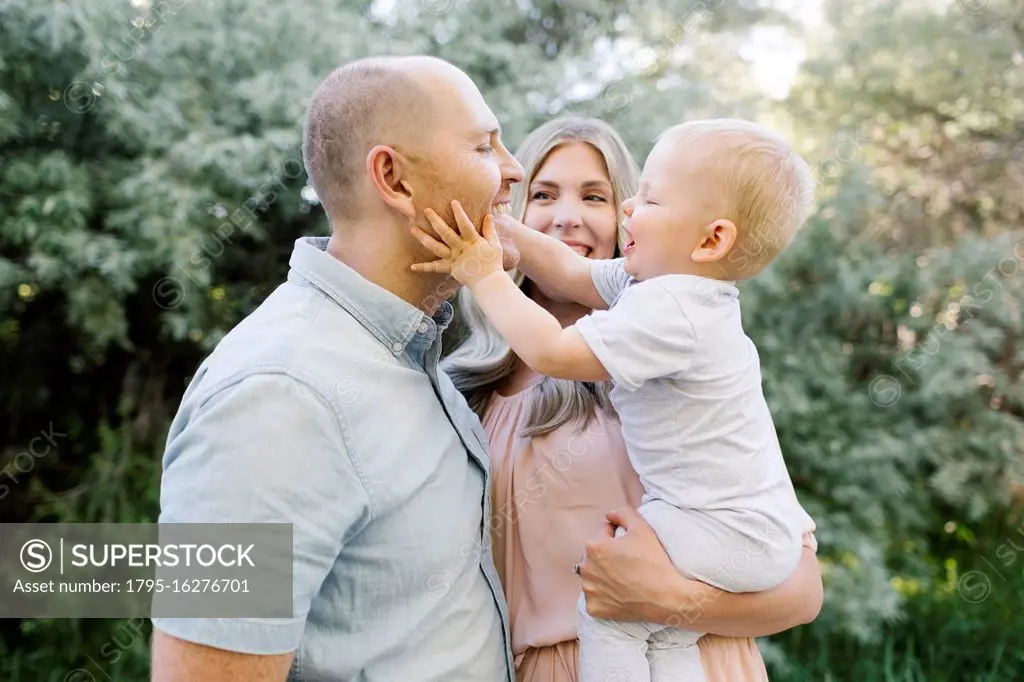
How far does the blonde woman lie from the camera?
1.73m

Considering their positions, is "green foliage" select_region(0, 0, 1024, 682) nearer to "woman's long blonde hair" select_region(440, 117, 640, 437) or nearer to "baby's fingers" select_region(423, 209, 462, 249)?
"woman's long blonde hair" select_region(440, 117, 640, 437)

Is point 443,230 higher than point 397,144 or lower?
lower

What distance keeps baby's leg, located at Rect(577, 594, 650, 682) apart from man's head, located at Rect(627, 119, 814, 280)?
2.33ft

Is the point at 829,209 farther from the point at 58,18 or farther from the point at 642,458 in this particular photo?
the point at 58,18

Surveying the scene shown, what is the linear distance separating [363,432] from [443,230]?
1.38ft

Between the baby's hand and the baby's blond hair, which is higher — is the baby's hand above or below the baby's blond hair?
below

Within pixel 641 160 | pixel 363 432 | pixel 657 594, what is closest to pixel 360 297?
pixel 363 432

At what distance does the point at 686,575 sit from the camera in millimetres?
1729

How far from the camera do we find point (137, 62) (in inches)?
138

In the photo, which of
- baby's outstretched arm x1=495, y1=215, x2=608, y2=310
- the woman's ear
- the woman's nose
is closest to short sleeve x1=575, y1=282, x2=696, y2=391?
the woman's ear

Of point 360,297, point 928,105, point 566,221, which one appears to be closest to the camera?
point 360,297

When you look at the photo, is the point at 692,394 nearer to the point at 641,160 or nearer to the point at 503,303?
the point at 503,303

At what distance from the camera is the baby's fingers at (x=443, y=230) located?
162 cm

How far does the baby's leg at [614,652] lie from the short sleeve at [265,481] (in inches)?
25.5
